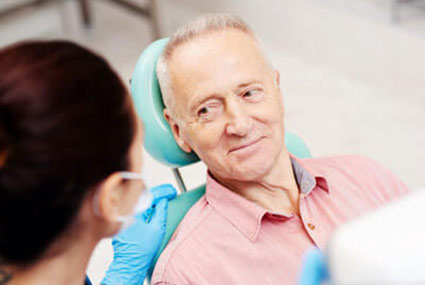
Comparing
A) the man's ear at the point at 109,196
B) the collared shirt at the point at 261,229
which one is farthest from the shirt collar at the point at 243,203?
the man's ear at the point at 109,196

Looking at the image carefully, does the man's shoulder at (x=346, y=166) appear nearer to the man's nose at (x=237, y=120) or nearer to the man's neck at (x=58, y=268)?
the man's nose at (x=237, y=120)

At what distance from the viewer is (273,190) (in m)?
1.56

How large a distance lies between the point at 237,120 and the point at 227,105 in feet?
0.17

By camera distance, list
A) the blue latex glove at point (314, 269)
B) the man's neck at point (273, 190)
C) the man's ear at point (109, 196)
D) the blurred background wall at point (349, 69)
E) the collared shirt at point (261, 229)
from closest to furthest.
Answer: the blue latex glove at point (314, 269) < the man's ear at point (109, 196) < the collared shirt at point (261, 229) < the man's neck at point (273, 190) < the blurred background wall at point (349, 69)

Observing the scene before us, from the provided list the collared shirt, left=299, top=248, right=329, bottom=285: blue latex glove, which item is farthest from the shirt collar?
left=299, top=248, right=329, bottom=285: blue latex glove

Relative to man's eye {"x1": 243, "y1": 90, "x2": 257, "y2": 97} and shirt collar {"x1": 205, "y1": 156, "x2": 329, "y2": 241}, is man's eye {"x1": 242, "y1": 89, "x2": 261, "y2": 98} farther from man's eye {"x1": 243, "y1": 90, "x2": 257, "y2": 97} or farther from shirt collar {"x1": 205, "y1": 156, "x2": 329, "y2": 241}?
shirt collar {"x1": 205, "y1": 156, "x2": 329, "y2": 241}

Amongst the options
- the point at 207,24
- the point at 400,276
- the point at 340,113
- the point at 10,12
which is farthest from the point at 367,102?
the point at 400,276

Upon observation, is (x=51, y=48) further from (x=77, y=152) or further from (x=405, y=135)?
(x=405, y=135)

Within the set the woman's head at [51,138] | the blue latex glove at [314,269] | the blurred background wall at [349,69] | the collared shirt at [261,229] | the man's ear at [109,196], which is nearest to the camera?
the blue latex glove at [314,269]

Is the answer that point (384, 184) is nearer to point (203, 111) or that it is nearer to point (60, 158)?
point (203, 111)

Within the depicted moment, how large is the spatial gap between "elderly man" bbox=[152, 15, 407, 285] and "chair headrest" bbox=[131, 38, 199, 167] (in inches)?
1.1

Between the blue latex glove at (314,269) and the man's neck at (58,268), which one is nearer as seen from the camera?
the blue latex glove at (314,269)

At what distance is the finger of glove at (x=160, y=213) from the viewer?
1578 mm

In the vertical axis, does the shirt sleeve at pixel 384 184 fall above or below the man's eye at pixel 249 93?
below
